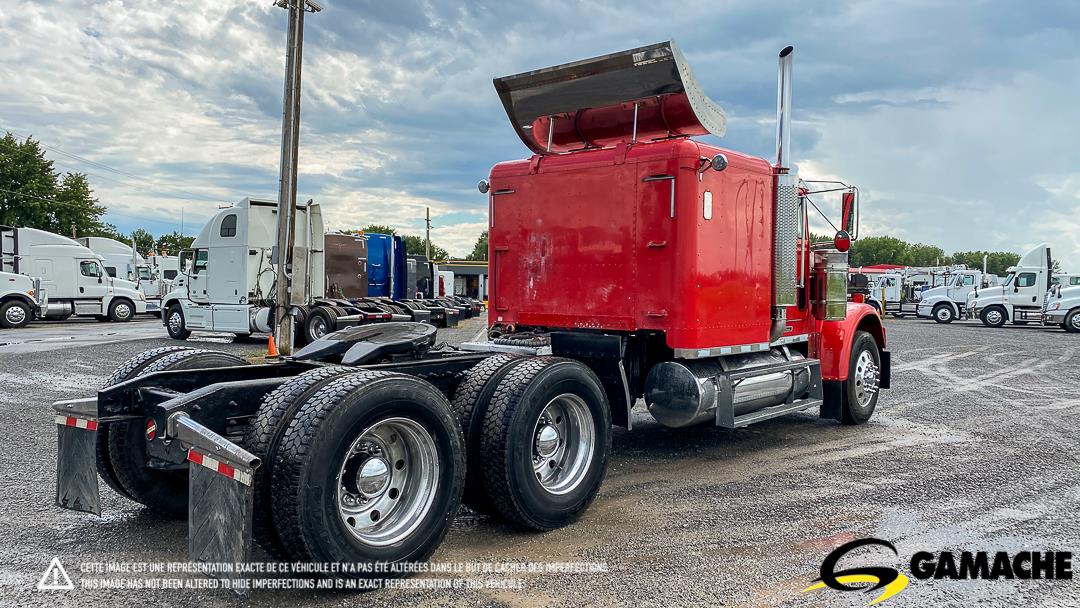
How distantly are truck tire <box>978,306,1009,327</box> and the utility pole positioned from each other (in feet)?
94.2

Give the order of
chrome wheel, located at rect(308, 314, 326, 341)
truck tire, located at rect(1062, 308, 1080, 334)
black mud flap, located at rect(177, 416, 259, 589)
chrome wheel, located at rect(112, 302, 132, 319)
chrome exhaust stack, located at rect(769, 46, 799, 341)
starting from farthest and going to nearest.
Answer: chrome wheel, located at rect(112, 302, 132, 319) < truck tire, located at rect(1062, 308, 1080, 334) < chrome wheel, located at rect(308, 314, 326, 341) < chrome exhaust stack, located at rect(769, 46, 799, 341) < black mud flap, located at rect(177, 416, 259, 589)

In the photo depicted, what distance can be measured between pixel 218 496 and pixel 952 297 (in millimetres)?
37611

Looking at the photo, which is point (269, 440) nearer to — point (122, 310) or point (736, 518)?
point (736, 518)

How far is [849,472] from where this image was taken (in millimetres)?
6367

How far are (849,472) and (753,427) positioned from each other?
6.56 feet

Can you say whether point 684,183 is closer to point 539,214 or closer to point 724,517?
point 539,214

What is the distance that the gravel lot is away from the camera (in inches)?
150

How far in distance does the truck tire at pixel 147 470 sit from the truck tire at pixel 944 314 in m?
36.3

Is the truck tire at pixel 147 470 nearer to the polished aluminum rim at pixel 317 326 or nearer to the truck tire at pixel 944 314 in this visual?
the polished aluminum rim at pixel 317 326

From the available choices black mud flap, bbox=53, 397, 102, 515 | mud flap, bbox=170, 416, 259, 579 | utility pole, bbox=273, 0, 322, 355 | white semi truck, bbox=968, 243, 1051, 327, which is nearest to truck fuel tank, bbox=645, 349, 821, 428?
mud flap, bbox=170, 416, 259, 579

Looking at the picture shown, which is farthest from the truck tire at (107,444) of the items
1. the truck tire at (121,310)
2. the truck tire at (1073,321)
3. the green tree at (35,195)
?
the green tree at (35,195)

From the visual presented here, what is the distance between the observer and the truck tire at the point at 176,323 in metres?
19.6

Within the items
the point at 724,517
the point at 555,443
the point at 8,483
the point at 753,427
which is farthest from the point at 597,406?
the point at 8,483

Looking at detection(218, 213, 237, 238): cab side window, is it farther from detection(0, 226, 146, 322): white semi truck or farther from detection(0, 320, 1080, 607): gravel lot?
detection(0, 226, 146, 322): white semi truck
